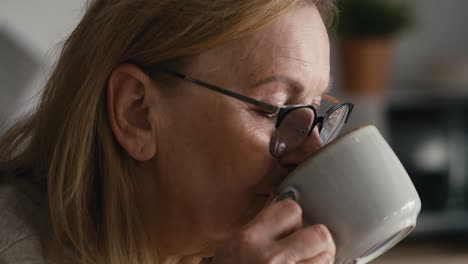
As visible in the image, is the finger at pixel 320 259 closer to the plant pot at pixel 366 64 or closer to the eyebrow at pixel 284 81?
the eyebrow at pixel 284 81

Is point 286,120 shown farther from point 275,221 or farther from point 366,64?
point 366,64

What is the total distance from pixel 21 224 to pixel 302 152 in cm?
47

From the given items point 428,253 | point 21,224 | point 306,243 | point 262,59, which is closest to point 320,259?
point 306,243

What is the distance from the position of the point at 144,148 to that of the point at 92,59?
17cm

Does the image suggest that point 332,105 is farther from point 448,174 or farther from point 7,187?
point 448,174

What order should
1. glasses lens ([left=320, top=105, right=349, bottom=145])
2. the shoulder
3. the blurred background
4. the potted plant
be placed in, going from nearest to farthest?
the shoulder, glasses lens ([left=320, top=105, right=349, bottom=145]), the blurred background, the potted plant

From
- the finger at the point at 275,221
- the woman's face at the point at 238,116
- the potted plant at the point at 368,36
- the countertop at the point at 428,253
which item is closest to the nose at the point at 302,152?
the woman's face at the point at 238,116

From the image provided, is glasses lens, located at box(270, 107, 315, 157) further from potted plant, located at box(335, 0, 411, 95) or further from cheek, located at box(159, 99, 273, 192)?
potted plant, located at box(335, 0, 411, 95)

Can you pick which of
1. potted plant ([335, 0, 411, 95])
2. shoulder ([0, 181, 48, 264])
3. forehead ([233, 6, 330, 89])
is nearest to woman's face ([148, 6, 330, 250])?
forehead ([233, 6, 330, 89])

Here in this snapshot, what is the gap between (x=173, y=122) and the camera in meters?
1.11

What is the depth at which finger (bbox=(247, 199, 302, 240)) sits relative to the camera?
97cm

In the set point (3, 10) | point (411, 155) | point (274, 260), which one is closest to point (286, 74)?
point (274, 260)

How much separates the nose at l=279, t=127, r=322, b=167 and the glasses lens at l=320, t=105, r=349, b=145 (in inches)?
2.6

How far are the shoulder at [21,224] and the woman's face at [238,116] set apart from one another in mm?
244
